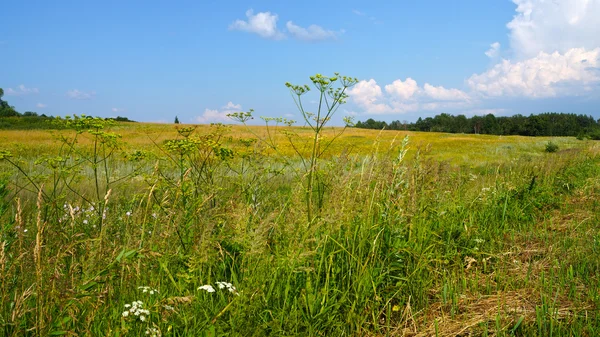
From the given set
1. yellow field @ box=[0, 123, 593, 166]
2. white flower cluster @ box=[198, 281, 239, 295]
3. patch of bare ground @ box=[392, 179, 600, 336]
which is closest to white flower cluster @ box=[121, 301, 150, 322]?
white flower cluster @ box=[198, 281, 239, 295]

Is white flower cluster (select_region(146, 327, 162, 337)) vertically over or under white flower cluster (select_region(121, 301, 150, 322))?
under

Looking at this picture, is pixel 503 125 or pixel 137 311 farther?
pixel 503 125

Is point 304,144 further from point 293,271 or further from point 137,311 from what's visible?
point 137,311

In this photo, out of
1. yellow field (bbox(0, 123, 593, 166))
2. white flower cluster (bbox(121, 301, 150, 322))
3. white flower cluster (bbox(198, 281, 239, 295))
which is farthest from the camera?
yellow field (bbox(0, 123, 593, 166))

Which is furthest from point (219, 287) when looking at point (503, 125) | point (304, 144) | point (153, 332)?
point (503, 125)

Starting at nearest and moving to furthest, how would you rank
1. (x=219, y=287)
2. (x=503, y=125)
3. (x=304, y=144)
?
(x=219, y=287) → (x=304, y=144) → (x=503, y=125)

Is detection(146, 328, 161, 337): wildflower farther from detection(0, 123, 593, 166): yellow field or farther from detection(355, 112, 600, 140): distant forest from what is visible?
detection(355, 112, 600, 140): distant forest

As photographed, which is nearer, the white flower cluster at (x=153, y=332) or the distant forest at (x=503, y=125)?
the white flower cluster at (x=153, y=332)

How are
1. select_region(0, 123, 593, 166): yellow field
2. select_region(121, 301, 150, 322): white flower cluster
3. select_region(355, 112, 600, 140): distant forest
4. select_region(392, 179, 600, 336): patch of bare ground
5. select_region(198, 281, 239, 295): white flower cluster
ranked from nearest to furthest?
select_region(121, 301, 150, 322): white flower cluster
select_region(198, 281, 239, 295): white flower cluster
select_region(392, 179, 600, 336): patch of bare ground
select_region(0, 123, 593, 166): yellow field
select_region(355, 112, 600, 140): distant forest

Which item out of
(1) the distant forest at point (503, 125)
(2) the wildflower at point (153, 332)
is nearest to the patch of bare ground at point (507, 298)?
(2) the wildflower at point (153, 332)

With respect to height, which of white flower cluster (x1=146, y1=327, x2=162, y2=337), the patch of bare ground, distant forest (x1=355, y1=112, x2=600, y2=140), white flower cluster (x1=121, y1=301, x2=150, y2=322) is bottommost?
the patch of bare ground

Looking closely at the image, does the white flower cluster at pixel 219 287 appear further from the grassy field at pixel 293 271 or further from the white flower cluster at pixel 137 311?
the white flower cluster at pixel 137 311

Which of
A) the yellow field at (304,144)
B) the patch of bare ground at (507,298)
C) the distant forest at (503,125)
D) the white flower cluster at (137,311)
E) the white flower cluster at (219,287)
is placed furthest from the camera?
the distant forest at (503,125)

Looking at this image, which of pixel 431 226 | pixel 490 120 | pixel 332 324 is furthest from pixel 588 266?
pixel 490 120
